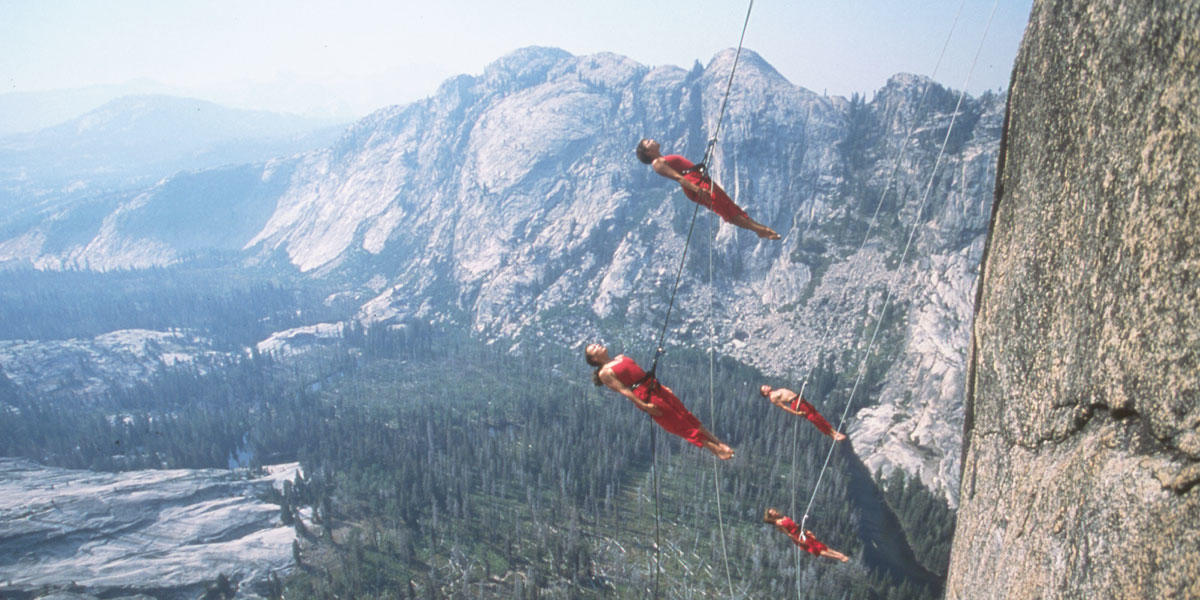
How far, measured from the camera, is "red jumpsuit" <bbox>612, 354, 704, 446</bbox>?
1123 centimetres

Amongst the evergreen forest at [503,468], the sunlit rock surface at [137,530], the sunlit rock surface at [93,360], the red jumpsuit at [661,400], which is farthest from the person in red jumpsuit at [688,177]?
the sunlit rock surface at [93,360]

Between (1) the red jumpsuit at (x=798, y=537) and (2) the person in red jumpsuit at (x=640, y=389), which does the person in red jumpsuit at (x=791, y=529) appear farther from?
(2) the person in red jumpsuit at (x=640, y=389)

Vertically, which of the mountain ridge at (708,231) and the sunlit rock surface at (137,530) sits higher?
the mountain ridge at (708,231)

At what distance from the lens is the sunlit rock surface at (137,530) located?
6200 cm

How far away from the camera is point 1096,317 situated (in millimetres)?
5918

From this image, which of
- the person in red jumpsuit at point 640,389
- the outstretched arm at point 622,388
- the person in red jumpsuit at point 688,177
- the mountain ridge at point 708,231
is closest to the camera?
the outstretched arm at point 622,388

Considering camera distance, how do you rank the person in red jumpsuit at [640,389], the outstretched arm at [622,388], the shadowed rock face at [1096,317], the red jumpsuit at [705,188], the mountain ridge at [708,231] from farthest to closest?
the mountain ridge at [708,231] → the red jumpsuit at [705,188] → the person in red jumpsuit at [640,389] → the outstretched arm at [622,388] → the shadowed rock face at [1096,317]

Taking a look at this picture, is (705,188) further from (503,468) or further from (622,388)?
(503,468)

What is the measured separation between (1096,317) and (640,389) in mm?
7282

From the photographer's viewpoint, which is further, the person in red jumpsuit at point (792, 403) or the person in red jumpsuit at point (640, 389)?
the person in red jumpsuit at point (792, 403)

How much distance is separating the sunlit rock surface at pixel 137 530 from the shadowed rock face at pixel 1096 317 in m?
73.5

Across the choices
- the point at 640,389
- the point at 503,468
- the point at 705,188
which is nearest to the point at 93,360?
the point at 503,468

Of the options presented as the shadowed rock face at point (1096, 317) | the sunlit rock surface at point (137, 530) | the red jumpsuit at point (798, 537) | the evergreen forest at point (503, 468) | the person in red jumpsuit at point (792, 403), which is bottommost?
the sunlit rock surface at point (137, 530)

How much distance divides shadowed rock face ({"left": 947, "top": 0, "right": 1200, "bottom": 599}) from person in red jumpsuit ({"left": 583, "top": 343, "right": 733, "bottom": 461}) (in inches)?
191
